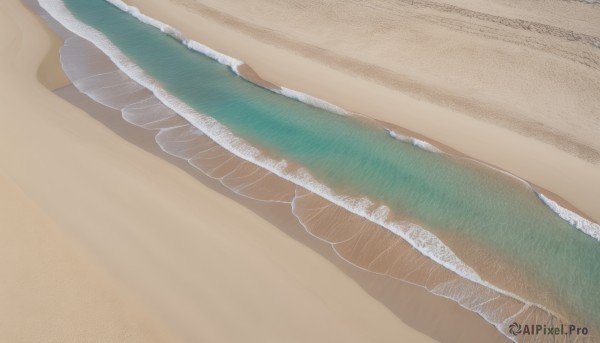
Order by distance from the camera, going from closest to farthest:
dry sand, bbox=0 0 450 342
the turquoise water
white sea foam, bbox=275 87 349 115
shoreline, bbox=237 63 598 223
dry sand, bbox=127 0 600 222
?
dry sand, bbox=0 0 450 342 < the turquoise water < shoreline, bbox=237 63 598 223 < dry sand, bbox=127 0 600 222 < white sea foam, bbox=275 87 349 115

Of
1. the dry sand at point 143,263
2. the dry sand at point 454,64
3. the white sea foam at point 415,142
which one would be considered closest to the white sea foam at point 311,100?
the dry sand at point 454,64

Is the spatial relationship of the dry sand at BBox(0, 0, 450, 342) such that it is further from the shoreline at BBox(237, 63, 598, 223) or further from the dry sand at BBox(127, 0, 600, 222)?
the dry sand at BBox(127, 0, 600, 222)

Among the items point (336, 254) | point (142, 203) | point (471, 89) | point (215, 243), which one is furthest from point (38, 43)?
point (471, 89)

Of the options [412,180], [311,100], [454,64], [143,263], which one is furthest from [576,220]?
[143,263]

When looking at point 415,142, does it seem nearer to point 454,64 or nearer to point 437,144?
point 437,144

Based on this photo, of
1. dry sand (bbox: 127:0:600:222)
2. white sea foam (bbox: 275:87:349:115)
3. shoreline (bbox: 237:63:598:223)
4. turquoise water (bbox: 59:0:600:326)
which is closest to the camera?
turquoise water (bbox: 59:0:600:326)

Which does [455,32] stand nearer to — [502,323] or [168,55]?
[168,55]

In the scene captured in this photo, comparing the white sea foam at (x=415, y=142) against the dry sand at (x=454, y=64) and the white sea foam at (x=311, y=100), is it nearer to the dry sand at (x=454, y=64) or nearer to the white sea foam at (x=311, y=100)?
the dry sand at (x=454, y=64)

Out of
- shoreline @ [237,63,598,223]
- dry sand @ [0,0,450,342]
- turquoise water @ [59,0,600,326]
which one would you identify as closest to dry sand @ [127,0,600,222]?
shoreline @ [237,63,598,223]
